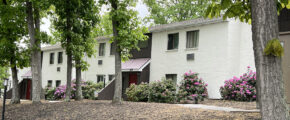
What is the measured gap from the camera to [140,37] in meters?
14.9

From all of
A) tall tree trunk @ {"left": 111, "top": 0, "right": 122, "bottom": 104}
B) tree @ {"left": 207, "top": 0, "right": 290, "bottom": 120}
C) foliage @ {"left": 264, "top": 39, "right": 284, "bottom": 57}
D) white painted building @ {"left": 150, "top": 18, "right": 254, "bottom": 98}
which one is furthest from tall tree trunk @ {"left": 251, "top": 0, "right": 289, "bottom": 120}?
white painted building @ {"left": 150, "top": 18, "right": 254, "bottom": 98}

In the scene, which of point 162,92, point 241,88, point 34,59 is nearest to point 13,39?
point 34,59

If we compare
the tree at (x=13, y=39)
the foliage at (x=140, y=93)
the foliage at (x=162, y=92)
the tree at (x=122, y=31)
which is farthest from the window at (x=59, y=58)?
the tree at (x=122, y=31)

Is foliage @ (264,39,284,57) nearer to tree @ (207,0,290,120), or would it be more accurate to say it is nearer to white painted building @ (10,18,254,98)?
tree @ (207,0,290,120)

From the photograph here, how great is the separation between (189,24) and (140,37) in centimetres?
638

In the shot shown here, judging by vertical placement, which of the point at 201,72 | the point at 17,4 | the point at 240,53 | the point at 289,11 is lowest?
the point at 201,72

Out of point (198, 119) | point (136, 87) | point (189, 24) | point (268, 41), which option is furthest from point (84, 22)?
point (268, 41)

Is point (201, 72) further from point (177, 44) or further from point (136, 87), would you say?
point (136, 87)

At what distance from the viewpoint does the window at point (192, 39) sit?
20422mm

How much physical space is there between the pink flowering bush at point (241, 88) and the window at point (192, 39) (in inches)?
161

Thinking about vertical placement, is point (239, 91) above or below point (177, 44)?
below

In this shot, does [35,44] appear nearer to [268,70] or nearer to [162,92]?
[162,92]

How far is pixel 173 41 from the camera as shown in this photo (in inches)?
866

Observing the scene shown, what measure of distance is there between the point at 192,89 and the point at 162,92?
183cm
